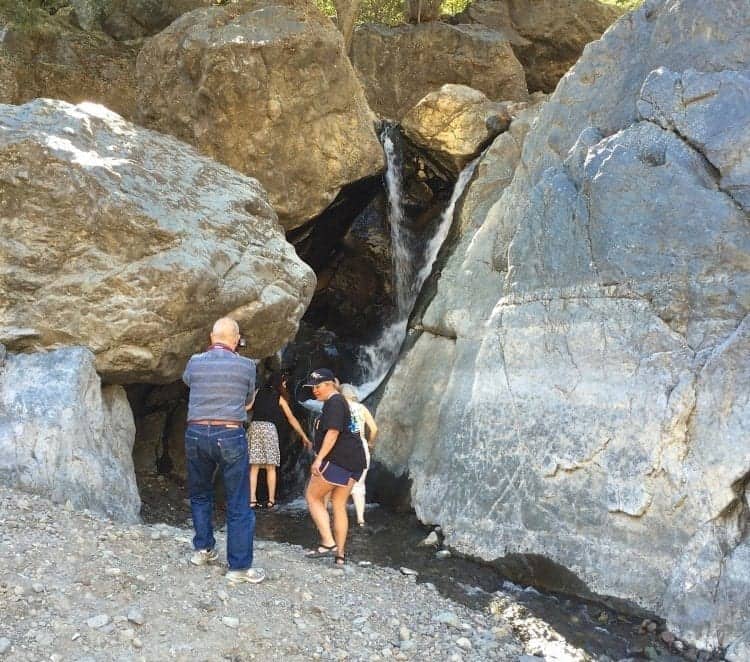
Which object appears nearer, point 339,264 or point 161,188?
point 161,188

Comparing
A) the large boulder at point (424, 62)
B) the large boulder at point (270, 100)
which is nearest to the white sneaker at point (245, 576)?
the large boulder at point (270, 100)

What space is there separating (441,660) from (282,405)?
16.5ft

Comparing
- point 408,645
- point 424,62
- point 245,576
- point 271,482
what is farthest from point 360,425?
point 424,62

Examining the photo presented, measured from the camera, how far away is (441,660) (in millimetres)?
5109

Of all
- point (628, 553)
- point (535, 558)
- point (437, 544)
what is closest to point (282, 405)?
point (437, 544)

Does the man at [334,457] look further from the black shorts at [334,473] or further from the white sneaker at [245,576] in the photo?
the white sneaker at [245,576]

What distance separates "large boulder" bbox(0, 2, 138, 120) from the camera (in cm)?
1524

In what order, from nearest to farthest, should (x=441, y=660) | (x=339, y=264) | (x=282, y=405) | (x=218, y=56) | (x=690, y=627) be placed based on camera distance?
(x=441, y=660) < (x=690, y=627) < (x=282, y=405) < (x=218, y=56) < (x=339, y=264)

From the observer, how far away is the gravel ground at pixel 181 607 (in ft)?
14.8

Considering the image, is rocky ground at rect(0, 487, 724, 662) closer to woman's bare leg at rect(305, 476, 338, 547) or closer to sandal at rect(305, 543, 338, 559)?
sandal at rect(305, 543, 338, 559)

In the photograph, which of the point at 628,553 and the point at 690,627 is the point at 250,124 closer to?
the point at 628,553

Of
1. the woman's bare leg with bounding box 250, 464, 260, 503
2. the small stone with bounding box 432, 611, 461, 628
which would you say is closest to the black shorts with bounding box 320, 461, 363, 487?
the small stone with bounding box 432, 611, 461, 628

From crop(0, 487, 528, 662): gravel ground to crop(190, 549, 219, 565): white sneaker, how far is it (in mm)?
74

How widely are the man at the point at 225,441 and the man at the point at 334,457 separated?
1.05 meters
